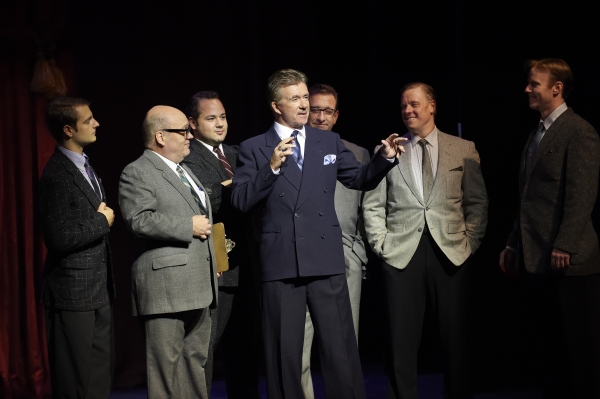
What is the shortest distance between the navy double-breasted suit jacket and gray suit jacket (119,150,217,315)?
0.27 m

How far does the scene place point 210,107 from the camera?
14.6ft

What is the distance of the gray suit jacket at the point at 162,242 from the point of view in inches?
145

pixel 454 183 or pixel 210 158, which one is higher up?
pixel 210 158

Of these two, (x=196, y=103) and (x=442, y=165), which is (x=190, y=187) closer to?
(x=196, y=103)

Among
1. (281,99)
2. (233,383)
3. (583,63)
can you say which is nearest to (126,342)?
(233,383)

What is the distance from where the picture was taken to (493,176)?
5461mm

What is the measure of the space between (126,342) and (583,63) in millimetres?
3505

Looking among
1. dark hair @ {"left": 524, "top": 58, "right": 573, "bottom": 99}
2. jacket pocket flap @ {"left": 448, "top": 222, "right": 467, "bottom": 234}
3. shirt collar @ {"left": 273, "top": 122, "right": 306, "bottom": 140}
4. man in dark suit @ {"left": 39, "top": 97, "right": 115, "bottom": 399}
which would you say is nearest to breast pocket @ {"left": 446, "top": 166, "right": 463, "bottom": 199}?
jacket pocket flap @ {"left": 448, "top": 222, "right": 467, "bottom": 234}

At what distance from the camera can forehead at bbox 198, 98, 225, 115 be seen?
14.6 feet

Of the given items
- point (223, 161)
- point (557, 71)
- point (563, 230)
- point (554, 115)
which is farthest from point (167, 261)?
point (557, 71)

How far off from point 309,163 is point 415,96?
101 cm

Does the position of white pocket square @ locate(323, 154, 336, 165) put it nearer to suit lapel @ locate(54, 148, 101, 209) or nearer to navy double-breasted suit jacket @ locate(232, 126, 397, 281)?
navy double-breasted suit jacket @ locate(232, 126, 397, 281)

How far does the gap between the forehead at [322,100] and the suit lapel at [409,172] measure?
1.82ft

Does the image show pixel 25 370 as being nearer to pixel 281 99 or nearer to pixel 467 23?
pixel 281 99
